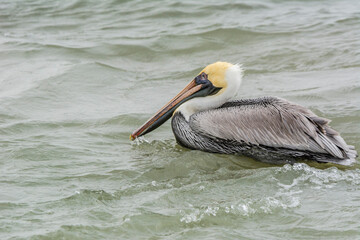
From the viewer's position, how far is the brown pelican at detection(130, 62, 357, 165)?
486 cm

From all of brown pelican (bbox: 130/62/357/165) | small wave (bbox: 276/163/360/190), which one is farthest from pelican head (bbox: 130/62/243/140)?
small wave (bbox: 276/163/360/190)

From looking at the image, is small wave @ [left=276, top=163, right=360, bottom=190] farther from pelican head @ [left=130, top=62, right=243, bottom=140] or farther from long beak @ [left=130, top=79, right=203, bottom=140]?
long beak @ [left=130, top=79, right=203, bottom=140]

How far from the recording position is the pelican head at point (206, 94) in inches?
216

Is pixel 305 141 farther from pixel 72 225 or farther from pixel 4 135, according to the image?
pixel 4 135

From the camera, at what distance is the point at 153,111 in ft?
20.8

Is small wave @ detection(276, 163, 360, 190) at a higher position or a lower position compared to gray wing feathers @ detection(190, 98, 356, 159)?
lower

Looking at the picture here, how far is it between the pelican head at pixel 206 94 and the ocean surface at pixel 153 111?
8.6 inches

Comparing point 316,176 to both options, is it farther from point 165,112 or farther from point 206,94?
point 165,112

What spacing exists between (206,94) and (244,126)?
0.66m

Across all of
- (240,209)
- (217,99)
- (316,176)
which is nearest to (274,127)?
(316,176)

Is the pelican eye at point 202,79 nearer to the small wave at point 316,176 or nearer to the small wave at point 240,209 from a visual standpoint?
the small wave at point 316,176

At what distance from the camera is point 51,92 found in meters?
6.91

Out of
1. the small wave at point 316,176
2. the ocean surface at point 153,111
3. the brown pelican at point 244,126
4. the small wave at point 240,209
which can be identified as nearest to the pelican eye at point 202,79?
the brown pelican at point 244,126

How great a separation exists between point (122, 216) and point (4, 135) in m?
2.17
